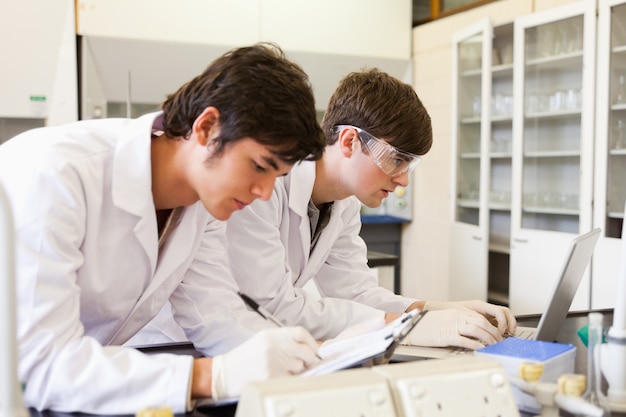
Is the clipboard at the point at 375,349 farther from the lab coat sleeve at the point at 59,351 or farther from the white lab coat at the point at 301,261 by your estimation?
the white lab coat at the point at 301,261

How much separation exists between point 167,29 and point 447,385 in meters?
4.03

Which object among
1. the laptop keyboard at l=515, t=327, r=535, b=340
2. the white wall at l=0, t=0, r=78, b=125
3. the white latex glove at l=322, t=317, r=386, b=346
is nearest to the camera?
the white latex glove at l=322, t=317, r=386, b=346

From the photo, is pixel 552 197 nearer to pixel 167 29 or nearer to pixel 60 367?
pixel 167 29

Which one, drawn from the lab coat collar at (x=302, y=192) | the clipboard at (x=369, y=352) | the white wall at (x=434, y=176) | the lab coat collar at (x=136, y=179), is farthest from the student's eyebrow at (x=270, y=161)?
the white wall at (x=434, y=176)

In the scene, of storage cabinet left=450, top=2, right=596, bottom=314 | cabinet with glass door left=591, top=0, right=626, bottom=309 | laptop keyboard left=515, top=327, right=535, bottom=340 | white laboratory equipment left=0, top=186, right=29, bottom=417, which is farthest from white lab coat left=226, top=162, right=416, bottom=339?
storage cabinet left=450, top=2, right=596, bottom=314

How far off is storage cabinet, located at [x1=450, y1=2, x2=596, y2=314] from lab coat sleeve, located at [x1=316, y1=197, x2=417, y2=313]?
7.29 ft

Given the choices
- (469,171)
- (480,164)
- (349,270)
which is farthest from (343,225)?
(469,171)

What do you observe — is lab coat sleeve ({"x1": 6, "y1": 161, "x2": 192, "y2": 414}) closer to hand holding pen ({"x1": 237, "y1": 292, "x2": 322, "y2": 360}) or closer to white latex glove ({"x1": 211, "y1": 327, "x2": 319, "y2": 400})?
white latex glove ({"x1": 211, "y1": 327, "x2": 319, "y2": 400})

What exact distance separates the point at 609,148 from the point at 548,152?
1.83ft

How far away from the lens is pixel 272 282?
1736mm

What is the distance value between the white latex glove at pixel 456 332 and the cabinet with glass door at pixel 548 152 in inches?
104

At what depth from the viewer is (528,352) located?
4.01 ft

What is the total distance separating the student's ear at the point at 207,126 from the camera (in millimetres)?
1248

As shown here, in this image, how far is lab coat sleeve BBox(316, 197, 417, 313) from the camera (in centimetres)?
214
